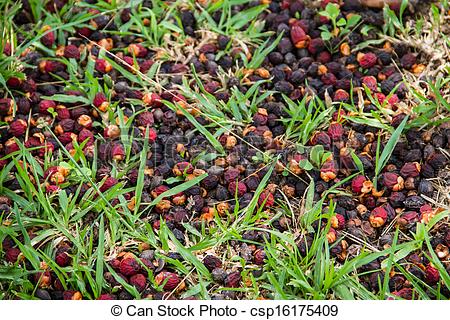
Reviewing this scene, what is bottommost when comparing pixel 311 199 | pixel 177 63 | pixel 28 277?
pixel 28 277

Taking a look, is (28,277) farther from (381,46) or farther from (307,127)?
(381,46)

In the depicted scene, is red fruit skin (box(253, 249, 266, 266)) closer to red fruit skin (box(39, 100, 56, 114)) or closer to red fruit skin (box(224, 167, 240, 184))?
red fruit skin (box(224, 167, 240, 184))

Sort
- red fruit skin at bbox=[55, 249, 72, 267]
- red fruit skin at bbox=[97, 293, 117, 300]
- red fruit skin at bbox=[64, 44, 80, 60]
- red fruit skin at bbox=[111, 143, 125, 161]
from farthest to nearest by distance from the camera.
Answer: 1. red fruit skin at bbox=[64, 44, 80, 60]
2. red fruit skin at bbox=[111, 143, 125, 161]
3. red fruit skin at bbox=[55, 249, 72, 267]
4. red fruit skin at bbox=[97, 293, 117, 300]

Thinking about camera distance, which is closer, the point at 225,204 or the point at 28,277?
the point at 28,277

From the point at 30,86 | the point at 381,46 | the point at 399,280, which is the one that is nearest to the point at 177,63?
the point at 30,86

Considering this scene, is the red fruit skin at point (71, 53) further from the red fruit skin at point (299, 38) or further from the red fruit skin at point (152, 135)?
the red fruit skin at point (299, 38)

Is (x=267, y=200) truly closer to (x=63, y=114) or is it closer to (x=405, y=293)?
(x=405, y=293)

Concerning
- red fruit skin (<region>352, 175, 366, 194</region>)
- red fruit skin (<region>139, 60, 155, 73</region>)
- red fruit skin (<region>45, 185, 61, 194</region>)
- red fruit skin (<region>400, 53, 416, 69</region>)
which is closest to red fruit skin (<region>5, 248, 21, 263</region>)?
red fruit skin (<region>45, 185, 61, 194</region>)

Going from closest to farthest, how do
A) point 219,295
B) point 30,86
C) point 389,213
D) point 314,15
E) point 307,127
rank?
point 219,295, point 389,213, point 307,127, point 30,86, point 314,15
